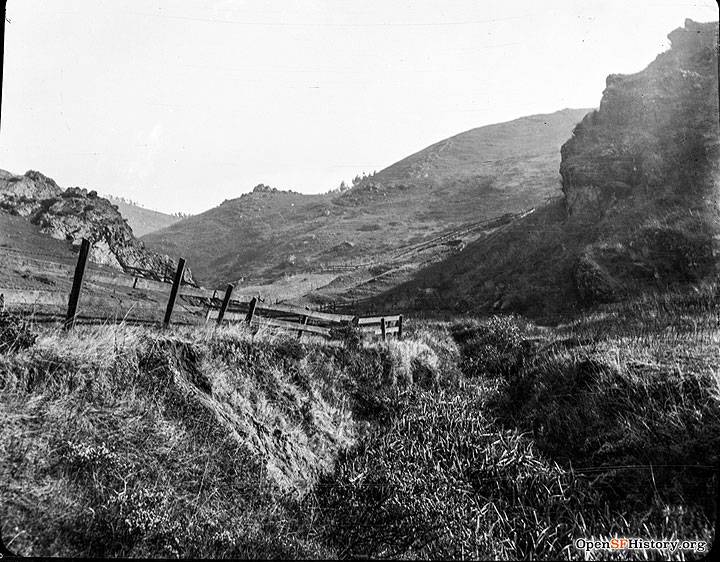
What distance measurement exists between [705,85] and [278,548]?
3311cm

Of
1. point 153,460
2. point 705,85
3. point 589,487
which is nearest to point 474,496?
point 589,487

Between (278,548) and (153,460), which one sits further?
(153,460)

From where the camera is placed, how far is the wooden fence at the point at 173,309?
6.35 m

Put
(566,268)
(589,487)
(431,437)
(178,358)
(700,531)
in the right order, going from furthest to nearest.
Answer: (566,268) → (431,437) → (178,358) → (589,487) → (700,531)

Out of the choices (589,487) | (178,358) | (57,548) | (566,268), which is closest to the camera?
(57,548)

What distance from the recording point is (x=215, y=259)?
89250mm

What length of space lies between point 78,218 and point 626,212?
1315 inches

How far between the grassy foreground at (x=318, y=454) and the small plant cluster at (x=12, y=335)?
0.04m

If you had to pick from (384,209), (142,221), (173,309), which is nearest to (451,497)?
(173,309)

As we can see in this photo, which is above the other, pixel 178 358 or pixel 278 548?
pixel 178 358

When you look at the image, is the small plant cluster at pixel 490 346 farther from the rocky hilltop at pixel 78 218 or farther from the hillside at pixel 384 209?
the hillside at pixel 384 209

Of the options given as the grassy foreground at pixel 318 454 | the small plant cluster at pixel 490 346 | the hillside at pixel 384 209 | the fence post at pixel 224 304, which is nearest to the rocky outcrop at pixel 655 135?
the small plant cluster at pixel 490 346

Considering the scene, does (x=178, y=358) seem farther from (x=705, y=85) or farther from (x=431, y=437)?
(x=705, y=85)

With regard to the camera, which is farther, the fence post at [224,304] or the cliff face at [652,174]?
the cliff face at [652,174]
